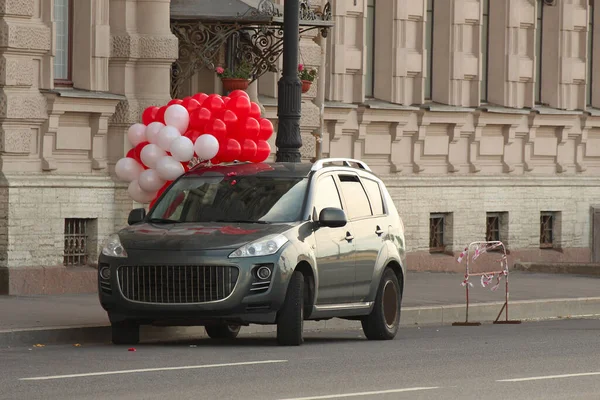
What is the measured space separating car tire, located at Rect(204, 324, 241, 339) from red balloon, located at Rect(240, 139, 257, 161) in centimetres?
220

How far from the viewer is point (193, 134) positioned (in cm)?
1880

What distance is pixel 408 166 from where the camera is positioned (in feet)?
97.9

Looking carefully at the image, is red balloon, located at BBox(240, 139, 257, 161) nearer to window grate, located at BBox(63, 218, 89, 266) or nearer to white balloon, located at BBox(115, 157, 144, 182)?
white balloon, located at BBox(115, 157, 144, 182)

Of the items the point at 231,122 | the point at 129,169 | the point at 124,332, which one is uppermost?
the point at 231,122

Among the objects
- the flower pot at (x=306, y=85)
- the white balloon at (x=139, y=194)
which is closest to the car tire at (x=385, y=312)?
the white balloon at (x=139, y=194)

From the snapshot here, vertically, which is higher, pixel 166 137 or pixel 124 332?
pixel 166 137

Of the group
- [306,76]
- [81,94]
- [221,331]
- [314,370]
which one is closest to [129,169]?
[221,331]

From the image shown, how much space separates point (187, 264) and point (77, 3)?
864cm

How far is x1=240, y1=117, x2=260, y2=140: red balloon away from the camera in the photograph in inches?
740

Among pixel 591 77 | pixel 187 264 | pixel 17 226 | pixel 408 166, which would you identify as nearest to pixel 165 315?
pixel 187 264

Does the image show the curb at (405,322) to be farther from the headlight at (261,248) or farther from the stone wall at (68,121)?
the stone wall at (68,121)

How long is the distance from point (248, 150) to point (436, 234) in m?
12.1

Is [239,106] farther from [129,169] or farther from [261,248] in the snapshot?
[261,248]

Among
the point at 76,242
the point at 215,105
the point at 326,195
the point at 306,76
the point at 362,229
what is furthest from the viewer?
the point at 306,76
